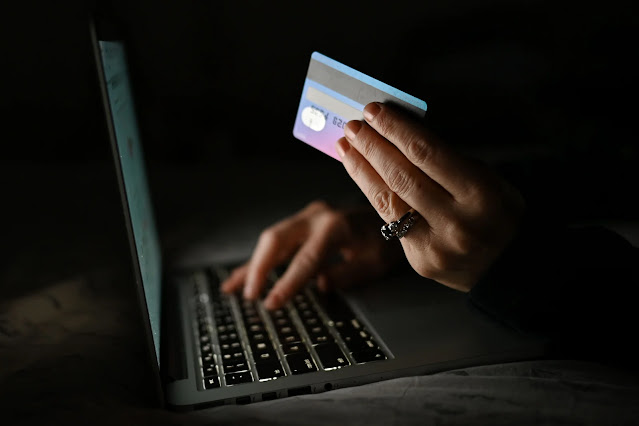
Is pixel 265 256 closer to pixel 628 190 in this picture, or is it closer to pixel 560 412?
pixel 560 412

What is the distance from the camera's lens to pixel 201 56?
1.90 meters

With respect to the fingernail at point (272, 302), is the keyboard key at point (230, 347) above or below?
below

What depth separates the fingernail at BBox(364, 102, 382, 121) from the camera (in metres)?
0.58

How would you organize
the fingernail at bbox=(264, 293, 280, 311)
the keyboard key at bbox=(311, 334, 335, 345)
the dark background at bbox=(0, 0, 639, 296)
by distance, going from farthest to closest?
the dark background at bbox=(0, 0, 639, 296) < the fingernail at bbox=(264, 293, 280, 311) < the keyboard key at bbox=(311, 334, 335, 345)

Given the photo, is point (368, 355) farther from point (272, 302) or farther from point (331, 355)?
point (272, 302)

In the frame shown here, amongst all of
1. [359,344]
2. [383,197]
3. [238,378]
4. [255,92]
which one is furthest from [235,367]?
[255,92]

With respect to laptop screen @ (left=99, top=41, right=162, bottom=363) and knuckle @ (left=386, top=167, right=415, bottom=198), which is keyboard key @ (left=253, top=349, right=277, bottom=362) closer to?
laptop screen @ (left=99, top=41, right=162, bottom=363)

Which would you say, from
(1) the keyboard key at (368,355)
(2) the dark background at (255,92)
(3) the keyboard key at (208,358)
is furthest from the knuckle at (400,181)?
(2) the dark background at (255,92)

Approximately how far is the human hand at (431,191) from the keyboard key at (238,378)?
8.5 inches

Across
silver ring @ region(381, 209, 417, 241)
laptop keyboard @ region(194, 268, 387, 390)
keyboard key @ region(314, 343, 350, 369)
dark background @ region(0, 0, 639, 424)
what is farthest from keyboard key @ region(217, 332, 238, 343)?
dark background @ region(0, 0, 639, 424)

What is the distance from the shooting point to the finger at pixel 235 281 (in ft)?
2.81

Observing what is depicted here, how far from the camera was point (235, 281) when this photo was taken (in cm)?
86

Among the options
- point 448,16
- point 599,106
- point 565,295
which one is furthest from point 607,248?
point 448,16

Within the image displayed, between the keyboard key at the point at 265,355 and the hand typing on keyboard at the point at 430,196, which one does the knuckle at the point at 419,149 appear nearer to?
the hand typing on keyboard at the point at 430,196
